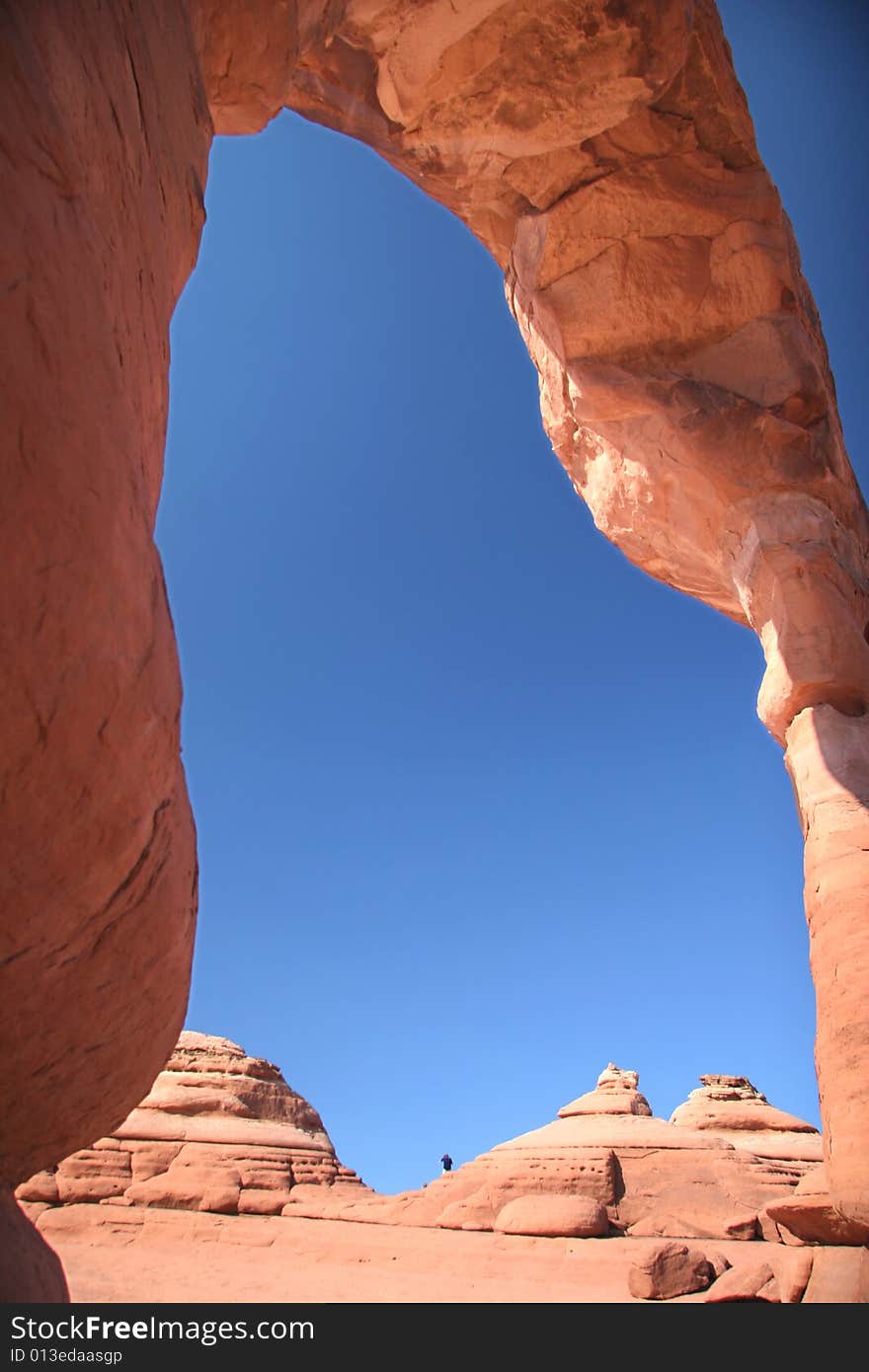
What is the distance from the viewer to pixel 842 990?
14.7ft

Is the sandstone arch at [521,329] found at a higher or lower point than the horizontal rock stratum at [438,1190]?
higher

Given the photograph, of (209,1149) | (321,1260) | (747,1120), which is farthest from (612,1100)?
(321,1260)

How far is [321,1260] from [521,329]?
10.6 meters

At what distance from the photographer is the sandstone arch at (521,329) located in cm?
154

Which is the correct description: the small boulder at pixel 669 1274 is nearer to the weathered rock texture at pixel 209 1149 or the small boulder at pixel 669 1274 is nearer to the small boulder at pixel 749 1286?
the small boulder at pixel 749 1286

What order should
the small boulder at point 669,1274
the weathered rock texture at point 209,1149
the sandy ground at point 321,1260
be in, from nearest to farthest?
the small boulder at point 669,1274 < the sandy ground at point 321,1260 < the weathered rock texture at point 209,1149

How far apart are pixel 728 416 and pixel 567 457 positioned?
1770 mm

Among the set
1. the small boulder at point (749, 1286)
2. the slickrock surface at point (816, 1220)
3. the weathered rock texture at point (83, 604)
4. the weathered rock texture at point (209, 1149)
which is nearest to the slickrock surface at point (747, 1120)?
the weathered rock texture at point (209, 1149)

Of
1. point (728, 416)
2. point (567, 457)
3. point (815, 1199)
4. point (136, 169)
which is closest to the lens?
point (136, 169)

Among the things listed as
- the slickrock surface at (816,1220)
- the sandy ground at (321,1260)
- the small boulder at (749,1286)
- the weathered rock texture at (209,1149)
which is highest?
the weathered rock texture at (209,1149)

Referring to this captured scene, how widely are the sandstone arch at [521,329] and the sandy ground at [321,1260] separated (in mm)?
4549

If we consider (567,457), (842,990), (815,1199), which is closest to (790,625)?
(842,990)

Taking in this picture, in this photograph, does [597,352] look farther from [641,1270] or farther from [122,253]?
[641,1270]

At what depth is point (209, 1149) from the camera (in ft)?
49.6
